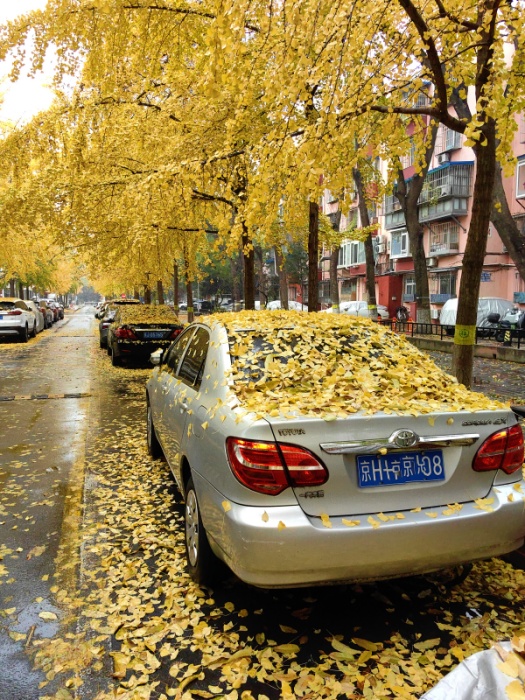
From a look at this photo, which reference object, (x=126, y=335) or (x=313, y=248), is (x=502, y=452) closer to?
(x=313, y=248)

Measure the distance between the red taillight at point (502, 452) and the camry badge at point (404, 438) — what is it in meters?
0.41

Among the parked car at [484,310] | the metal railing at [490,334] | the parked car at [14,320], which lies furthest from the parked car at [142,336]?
the parked car at [484,310]

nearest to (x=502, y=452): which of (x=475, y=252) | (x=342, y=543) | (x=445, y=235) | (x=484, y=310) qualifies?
(x=342, y=543)

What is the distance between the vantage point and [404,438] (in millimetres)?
2846

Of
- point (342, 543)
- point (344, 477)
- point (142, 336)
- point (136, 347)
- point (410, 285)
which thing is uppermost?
point (410, 285)

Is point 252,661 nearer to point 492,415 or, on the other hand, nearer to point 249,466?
point 249,466

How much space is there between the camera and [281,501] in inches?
108

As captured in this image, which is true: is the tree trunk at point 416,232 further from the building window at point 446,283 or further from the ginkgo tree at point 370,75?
the ginkgo tree at point 370,75

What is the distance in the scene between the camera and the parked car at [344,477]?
2707 mm

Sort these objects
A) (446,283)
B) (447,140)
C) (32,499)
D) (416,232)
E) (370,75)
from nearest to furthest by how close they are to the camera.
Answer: (32,499), (370,75), (416,232), (447,140), (446,283)

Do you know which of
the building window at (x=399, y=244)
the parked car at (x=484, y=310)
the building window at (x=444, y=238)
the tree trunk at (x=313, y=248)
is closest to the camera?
the tree trunk at (x=313, y=248)

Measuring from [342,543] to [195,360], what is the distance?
203 centimetres

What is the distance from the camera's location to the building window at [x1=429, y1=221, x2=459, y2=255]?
3566cm

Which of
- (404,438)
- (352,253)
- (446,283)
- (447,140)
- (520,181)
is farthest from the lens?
(352,253)
